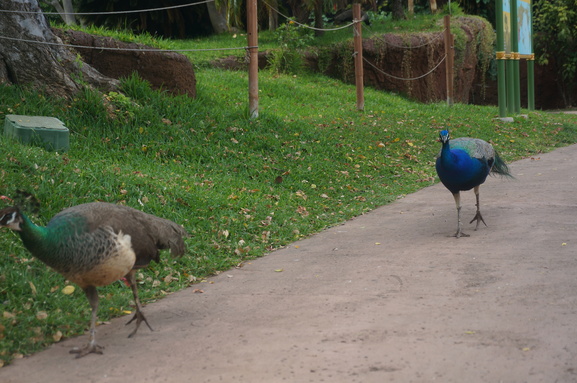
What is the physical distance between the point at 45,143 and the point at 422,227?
13.7 ft

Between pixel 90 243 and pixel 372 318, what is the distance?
193 cm

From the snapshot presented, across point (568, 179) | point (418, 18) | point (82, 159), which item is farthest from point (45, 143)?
point (418, 18)

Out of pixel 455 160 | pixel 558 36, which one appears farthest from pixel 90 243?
pixel 558 36

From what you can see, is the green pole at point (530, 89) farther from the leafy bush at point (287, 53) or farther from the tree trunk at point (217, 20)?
the tree trunk at point (217, 20)

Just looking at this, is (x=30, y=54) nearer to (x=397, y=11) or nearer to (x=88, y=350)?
(x=88, y=350)

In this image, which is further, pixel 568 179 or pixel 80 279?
pixel 568 179

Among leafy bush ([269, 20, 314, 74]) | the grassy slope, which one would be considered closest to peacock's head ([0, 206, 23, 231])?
the grassy slope

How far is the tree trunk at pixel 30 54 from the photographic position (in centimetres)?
937

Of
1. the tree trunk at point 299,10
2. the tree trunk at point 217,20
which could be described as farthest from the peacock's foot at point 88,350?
the tree trunk at point 217,20

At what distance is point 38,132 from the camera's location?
26.5 ft

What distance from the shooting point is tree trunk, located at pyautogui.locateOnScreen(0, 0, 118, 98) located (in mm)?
9367

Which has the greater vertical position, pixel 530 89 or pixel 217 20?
pixel 217 20

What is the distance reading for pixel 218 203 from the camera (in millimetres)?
7855

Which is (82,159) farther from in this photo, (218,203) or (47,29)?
(47,29)
